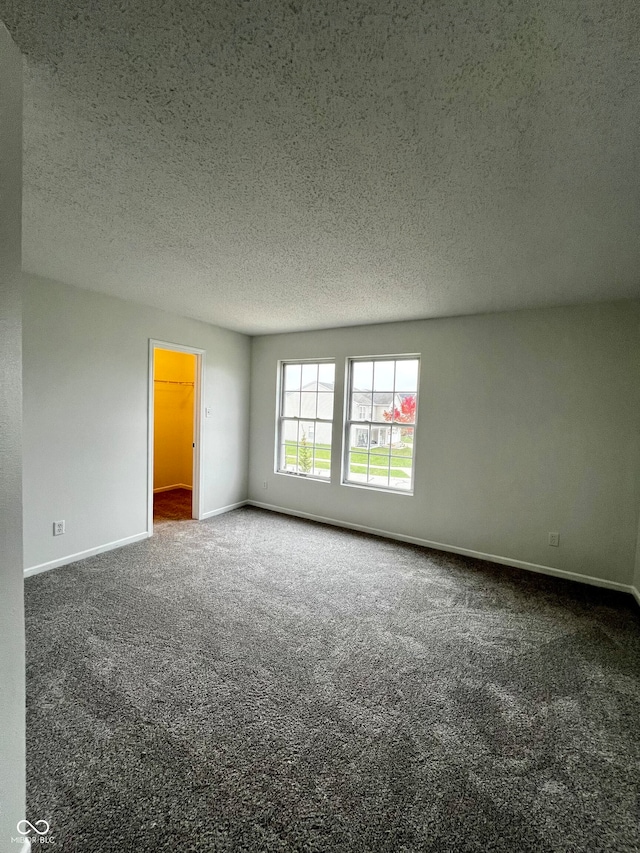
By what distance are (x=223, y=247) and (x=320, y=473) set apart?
126 inches

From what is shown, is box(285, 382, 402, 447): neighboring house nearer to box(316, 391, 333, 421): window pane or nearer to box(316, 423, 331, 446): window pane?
box(316, 391, 333, 421): window pane

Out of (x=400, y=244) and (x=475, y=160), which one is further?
(x=400, y=244)

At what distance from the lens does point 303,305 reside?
3.57m

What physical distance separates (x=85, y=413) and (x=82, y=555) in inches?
53.1

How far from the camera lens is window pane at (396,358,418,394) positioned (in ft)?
13.8

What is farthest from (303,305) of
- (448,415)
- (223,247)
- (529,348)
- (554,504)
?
(554,504)

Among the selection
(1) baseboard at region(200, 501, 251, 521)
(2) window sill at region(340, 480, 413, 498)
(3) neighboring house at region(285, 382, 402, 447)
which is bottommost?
(1) baseboard at region(200, 501, 251, 521)

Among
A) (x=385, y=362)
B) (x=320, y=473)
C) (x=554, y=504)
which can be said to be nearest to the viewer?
(x=554, y=504)

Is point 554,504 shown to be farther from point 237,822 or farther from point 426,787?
point 237,822

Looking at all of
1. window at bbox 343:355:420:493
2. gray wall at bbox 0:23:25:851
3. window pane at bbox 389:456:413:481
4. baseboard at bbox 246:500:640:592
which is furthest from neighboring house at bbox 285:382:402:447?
gray wall at bbox 0:23:25:851

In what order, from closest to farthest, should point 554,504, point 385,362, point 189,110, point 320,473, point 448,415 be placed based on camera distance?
point 189,110 < point 554,504 < point 448,415 < point 385,362 < point 320,473

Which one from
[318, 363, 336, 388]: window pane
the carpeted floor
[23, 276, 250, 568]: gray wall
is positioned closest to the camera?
the carpeted floor

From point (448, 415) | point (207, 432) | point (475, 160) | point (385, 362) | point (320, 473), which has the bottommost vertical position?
point (320, 473)

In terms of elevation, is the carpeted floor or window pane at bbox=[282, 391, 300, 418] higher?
window pane at bbox=[282, 391, 300, 418]
